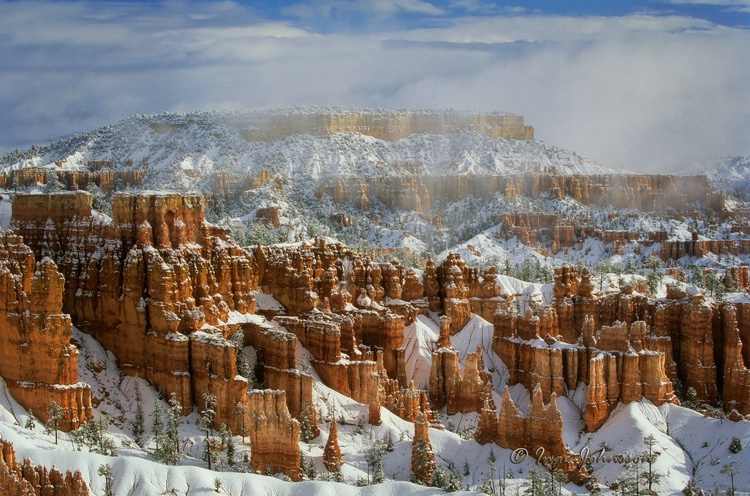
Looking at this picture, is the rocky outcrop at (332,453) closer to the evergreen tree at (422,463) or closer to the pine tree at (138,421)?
the evergreen tree at (422,463)

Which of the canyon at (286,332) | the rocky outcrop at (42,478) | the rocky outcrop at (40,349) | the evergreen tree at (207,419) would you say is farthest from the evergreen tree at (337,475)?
the rocky outcrop at (40,349)

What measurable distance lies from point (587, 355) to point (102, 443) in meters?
48.2

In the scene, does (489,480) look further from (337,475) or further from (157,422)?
(157,422)

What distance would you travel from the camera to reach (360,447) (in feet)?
255

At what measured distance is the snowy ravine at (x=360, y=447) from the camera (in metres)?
64.0

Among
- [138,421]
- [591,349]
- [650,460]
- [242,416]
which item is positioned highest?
[242,416]

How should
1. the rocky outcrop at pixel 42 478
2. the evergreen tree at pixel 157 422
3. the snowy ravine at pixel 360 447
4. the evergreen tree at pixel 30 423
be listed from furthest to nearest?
the evergreen tree at pixel 157 422 < the evergreen tree at pixel 30 423 < the snowy ravine at pixel 360 447 < the rocky outcrop at pixel 42 478

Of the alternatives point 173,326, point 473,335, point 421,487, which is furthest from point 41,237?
point 473,335

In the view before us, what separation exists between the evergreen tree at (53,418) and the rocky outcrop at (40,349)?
0.75m

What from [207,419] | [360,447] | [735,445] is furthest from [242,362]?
[735,445]

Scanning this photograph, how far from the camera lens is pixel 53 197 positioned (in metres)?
85.8

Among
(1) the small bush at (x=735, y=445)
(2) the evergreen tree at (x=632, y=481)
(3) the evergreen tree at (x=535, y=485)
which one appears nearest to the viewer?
(3) the evergreen tree at (x=535, y=485)

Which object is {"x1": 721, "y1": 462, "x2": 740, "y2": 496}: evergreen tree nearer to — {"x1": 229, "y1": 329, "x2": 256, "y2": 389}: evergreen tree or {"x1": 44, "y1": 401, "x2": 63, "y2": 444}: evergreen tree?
{"x1": 229, "y1": 329, "x2": 256, "y2": 389}: evergreen tree

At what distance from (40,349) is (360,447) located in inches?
1056
